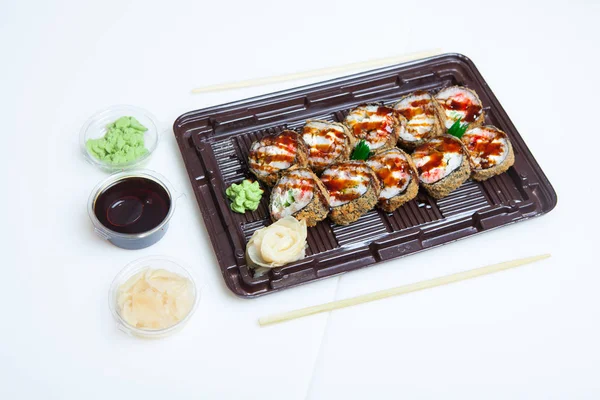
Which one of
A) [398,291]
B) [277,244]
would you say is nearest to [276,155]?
[277,244]

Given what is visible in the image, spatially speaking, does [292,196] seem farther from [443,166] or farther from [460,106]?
[460,106]

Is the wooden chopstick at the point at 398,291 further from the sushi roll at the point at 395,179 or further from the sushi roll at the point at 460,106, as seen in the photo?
the sushi roll at the point at 460,106

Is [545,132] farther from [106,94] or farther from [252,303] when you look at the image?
[106,94]

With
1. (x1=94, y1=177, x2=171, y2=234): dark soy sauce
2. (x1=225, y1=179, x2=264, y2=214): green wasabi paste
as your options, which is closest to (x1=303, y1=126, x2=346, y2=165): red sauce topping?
(x1=225, y1=179, x2=264, y2=214): green wasabi paste

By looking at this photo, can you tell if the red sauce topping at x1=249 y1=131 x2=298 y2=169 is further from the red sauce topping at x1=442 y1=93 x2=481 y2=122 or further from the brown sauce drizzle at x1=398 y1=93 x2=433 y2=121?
the red sauce topping at x1=442 y1=93 x2=481 y2=122

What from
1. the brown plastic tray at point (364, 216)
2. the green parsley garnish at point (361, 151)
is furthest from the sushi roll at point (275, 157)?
the green parsley garnish at point (361, 151)

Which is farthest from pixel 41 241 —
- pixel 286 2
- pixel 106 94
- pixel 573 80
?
pixel 573 80

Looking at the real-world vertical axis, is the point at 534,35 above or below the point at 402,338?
above
